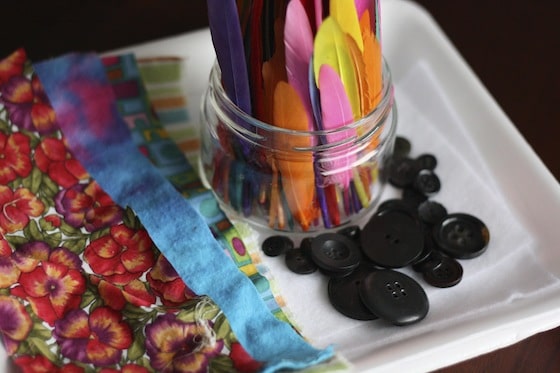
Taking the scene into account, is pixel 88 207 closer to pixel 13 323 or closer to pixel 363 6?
pixel 13 323

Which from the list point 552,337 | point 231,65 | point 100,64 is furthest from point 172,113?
point 552,337

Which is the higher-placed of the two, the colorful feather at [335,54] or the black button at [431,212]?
the colorful feather at [335,54]

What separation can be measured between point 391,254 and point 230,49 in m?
0.22

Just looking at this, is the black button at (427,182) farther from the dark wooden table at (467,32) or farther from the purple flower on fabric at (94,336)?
the purple flower on fabric at (94,336)

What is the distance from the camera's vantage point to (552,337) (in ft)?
2.11

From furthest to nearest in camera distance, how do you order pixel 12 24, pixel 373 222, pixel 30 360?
pixel 12 24 < pixel 373 222 < pixel 30 360

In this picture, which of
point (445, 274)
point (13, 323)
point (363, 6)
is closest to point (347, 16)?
point (363, 6)

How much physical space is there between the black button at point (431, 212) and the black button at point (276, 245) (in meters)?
0.12

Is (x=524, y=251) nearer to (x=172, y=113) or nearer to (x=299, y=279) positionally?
(x=299, y=279)

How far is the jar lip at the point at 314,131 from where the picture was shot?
64 centimetres

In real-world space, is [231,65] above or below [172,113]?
above

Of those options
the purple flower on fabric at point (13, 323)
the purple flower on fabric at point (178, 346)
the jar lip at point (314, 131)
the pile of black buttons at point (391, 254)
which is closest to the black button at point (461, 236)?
the pile of black buttons at point (391, 254)

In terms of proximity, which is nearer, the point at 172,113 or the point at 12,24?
the point at 172,113

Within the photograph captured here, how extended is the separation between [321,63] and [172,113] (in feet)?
0.84
